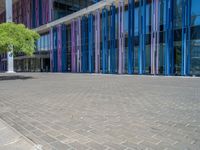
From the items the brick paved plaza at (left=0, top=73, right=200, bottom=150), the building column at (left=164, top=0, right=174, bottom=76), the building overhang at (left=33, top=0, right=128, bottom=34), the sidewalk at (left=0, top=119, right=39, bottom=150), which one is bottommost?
the sidewalk at (left=0, top=119, right=39, bottom=150)

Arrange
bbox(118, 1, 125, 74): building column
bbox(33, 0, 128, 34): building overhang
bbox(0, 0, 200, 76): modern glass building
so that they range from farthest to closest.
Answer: bbox(33, 0, 128, 34): building overhang → bbox(118, 1, 125, 74): building column → bbox(0, 0, 200, 76): modern glass building

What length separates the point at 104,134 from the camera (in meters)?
4.72

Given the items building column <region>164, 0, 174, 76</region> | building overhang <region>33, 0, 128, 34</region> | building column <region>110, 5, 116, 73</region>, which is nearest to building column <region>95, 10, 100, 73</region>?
building overhang <region>33, 0, 128, 34</region>

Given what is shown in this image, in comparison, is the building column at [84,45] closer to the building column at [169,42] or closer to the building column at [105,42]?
the building column at [105,42]

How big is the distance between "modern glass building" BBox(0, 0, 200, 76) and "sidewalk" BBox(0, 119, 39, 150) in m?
20.6

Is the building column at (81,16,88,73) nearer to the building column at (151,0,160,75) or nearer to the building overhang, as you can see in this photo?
the building overhang

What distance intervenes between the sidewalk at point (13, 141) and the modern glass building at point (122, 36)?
20.6 m

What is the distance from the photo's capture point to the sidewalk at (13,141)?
4.20m

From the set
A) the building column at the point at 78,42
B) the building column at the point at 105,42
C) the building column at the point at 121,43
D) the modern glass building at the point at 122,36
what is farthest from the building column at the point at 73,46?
the building column at the point at 121,43

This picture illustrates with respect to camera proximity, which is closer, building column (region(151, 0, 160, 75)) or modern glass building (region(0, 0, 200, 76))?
modern glass building (region(0, 0, 200, 76))

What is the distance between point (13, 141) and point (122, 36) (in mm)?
26168

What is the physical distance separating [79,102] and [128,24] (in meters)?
21.9

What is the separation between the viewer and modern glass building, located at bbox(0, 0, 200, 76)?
23.3 m

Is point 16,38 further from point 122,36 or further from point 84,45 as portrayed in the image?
point 84,45
